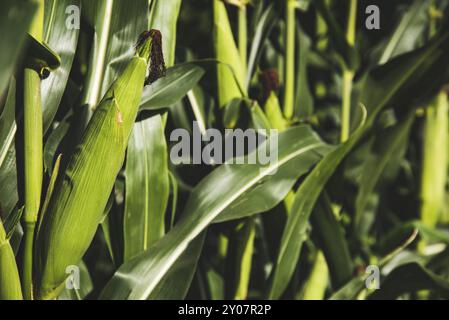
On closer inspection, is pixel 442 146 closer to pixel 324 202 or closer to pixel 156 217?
pixel 324 202

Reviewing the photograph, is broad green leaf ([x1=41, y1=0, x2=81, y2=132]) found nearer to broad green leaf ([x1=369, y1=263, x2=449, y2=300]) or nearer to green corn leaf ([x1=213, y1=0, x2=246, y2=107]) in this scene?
green corn leaf ([x1=213, y1=0, x2=246, y2=107])

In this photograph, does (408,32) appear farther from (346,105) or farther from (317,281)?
(317,281)

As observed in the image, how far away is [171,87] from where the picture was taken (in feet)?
3.00

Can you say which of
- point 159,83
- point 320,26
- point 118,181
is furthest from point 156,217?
point 320,26

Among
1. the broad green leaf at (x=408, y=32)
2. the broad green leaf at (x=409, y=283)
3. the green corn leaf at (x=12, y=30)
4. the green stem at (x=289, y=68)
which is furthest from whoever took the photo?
the broad green leaf at (x=408, y=32)

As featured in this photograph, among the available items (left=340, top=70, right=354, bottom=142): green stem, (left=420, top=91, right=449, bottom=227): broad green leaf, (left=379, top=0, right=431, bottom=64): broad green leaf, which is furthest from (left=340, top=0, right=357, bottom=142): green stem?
(left=420, top=91, right=449, bottom=227): broad green leaf

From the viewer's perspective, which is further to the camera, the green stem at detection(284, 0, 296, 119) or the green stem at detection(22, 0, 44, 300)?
the green stem at detection(284, 0, 296, 119)

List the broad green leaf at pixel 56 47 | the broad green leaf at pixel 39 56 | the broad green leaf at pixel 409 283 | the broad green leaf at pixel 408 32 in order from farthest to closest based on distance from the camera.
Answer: the broad green leaf at pixel 408 32 → the broad green leaf at pixel 409 283 → the broad green leaf at pixel 56 47 → the broad green leaf at pixel 39 56

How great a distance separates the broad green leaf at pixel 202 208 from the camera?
0.85 meters

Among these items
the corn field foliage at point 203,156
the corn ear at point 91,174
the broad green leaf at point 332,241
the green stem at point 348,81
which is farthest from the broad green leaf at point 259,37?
the corn ear at point 91,174

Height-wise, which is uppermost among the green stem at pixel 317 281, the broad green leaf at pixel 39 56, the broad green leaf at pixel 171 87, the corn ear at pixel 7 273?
the broad green leaf at pixel 39 56

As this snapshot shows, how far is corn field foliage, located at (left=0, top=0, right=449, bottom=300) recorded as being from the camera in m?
0.71

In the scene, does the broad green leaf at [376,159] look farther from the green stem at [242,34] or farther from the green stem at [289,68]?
the green stem at [242,34]

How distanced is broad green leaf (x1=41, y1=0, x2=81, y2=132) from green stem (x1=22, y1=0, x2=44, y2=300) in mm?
101
